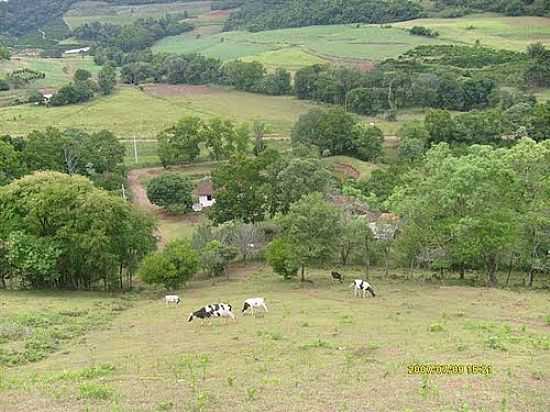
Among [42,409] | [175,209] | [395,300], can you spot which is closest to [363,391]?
[42,409]

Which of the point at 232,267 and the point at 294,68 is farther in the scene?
the point at 294,68

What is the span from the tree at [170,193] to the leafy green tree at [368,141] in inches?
1052

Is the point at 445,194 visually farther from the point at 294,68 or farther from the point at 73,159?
the point at 294,68

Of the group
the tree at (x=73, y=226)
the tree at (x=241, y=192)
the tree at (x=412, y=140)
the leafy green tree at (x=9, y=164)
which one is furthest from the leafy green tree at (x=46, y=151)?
the tree at (x=412, y=140)

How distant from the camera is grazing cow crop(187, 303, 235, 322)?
102 ft

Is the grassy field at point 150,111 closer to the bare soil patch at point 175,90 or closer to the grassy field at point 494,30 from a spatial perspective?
the bare soil patch at point 175,90

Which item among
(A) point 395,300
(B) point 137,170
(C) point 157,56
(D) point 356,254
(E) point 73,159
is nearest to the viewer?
(A) point 395,300

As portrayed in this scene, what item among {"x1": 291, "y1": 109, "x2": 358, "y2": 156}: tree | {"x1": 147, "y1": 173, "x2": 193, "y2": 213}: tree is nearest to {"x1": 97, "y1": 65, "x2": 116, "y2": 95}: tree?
{"x1": 291, "y1": 109, "x2": 358, "y2": 156}: tree

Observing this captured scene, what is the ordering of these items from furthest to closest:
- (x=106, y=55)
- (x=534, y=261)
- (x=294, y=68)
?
(x=106, y=55), (x=294, y=68), (x=534, y=261)

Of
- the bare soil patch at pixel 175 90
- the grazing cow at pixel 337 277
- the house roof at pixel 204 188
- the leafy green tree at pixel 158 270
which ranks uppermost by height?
the leafy green tree at pixel 158 270

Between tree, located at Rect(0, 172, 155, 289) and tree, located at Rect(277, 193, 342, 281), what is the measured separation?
10520 millimetres

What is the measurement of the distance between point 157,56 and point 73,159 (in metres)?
88.6

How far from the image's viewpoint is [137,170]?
8550 cm
